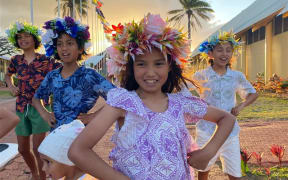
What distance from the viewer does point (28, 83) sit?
3.17 meters

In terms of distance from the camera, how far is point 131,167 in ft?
4.63

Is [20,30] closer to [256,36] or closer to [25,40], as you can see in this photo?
[25,40]

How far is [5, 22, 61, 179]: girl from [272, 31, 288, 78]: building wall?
15.1 meters

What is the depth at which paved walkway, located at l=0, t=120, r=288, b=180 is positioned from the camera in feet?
12.7

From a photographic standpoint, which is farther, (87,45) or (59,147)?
(87,45)

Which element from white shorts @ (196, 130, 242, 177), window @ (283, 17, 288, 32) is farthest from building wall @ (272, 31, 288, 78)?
white shorts @ (196, 130, 242, 177)

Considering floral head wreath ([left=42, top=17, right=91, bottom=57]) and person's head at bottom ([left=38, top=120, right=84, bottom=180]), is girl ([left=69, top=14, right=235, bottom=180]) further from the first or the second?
floral head wreath ([left=42, top=17, right=91, bottom=57])

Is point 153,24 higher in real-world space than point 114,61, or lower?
higher

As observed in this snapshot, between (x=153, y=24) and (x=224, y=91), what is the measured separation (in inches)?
71.5

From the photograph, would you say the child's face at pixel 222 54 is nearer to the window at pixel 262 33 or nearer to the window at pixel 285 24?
the window at pixel 285 24

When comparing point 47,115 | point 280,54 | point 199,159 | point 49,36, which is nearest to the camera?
point 199,159

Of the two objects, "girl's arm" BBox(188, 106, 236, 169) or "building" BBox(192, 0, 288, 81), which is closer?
"girl's arm" BBox(188, 106, 236, 169)

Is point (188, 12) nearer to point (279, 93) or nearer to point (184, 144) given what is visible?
point (279, 93)

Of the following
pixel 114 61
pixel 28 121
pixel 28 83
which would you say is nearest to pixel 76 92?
pixel 114 61
